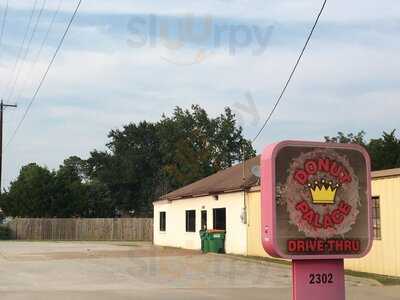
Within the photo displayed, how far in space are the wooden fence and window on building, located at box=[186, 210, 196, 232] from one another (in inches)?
666

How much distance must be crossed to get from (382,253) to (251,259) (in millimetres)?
7305

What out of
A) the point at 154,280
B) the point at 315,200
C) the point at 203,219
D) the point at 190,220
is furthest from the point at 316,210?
the point at 190,220

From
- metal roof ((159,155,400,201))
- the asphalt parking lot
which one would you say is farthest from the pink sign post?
metal roof ((159,155,400,201))

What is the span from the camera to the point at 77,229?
55531mm

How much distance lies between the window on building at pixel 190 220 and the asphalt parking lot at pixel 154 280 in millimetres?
9492

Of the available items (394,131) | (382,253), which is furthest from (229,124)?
(382,253)

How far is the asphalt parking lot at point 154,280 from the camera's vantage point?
15.1 m

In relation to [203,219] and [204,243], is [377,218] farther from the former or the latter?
[203,219]

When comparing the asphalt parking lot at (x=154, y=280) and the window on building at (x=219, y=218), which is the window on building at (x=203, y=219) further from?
the asphalt parking lot at (x=154, y=280)

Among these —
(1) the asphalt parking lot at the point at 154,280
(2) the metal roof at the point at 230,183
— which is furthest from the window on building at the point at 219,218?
(1) the asphalt parking lot at the point at 154,280

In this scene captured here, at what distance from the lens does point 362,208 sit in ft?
25.3

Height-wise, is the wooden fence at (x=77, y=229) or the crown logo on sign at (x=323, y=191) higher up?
the crown logo on sign at (x=323, y=191)

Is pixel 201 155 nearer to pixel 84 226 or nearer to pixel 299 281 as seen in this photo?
pixel 84 226

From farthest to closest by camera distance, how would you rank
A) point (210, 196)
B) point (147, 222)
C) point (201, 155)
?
point (201, 155), point (147, 222), point (210, 196)
